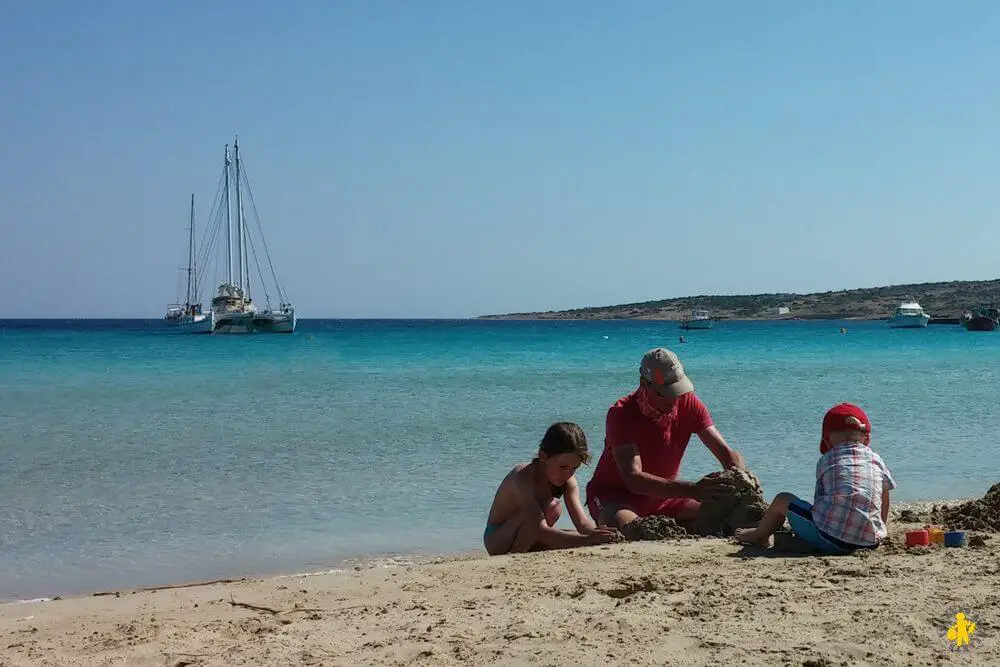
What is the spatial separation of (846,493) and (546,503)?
179 centimetres

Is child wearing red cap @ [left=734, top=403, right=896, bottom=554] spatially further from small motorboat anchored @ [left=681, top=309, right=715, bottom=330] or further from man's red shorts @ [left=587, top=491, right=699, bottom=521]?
small motorboat anchored @ [left=681, top=309, right=715, bottom=330]

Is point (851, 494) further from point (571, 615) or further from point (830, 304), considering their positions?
point (830, 304)

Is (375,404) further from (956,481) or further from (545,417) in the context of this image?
(956,481)

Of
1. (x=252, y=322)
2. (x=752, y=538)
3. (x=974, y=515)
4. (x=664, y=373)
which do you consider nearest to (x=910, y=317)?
(x=252, y=322)

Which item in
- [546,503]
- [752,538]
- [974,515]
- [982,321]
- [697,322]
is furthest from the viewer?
[697,322]

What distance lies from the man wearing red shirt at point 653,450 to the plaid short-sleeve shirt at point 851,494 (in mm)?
954

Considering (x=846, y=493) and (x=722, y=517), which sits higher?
(x=846, y=493)

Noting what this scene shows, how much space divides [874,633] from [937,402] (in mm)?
14797

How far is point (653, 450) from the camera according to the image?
6199 millimetres

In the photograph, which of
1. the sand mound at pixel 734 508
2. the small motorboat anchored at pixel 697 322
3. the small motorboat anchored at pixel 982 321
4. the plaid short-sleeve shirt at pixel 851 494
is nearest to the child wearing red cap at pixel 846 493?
the plaid short-sleeve shirt at pixel 851 494

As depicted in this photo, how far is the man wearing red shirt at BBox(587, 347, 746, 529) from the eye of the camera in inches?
235

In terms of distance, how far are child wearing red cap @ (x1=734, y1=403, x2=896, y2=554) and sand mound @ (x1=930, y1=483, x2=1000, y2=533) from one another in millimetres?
1091

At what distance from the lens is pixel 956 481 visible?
31.1 feet

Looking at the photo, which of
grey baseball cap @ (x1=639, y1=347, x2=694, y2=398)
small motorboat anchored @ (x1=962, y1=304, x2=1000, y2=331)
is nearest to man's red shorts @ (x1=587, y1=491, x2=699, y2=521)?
grey baseball cap @ (x1=639, y1=347, x2=694, y2=398)
